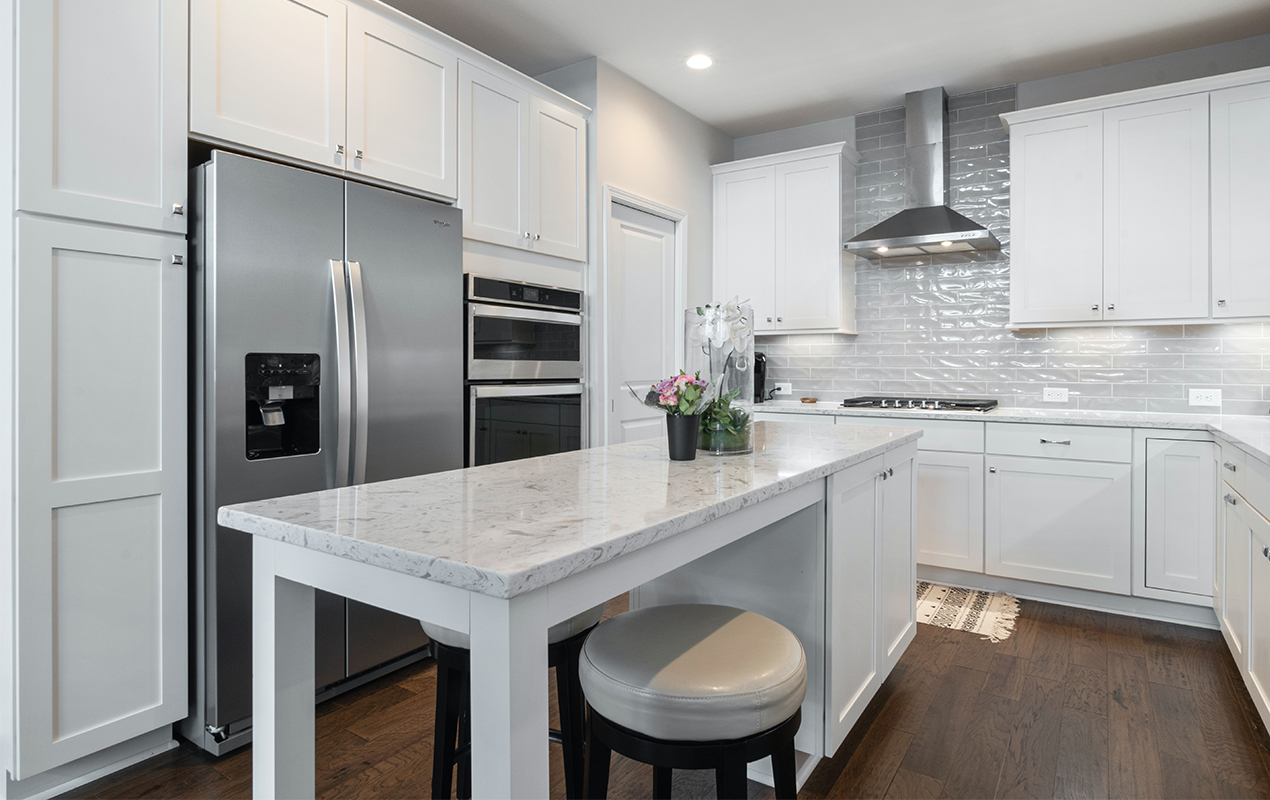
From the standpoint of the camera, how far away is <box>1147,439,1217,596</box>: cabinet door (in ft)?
9.92

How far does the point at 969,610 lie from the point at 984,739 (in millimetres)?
1271

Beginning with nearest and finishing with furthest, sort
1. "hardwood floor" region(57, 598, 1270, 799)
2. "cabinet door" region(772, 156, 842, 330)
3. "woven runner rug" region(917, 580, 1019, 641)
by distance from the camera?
"hardwood floor" region(57, 598, 1270, 799) → "woven runner rug" region(917, 580, 1019, 641) → "cabinet door" region(772, 156, 842, 330)

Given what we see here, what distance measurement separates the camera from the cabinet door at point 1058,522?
323 centimetres

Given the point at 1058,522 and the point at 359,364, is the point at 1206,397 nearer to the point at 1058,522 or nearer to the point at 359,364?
the point at 1058,522

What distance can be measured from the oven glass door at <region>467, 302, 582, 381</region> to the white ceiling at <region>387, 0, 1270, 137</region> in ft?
4.48

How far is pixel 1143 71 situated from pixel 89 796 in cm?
526

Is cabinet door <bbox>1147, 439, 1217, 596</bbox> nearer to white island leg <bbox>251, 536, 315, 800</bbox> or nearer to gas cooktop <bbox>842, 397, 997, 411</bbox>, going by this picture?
gas cooktop <bbox>842, 397, 997, 411</bbox>

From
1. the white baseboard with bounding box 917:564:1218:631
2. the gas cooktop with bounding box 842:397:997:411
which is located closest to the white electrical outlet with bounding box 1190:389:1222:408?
the gas cooktop with bounding box 842:397:997:411

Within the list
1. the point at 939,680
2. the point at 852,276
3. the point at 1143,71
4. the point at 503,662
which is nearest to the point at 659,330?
the point at 852,276

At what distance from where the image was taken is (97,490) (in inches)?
74.4

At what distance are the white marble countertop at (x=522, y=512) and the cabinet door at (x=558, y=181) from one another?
183 centimetres

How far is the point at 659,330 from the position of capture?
4320 millimetres

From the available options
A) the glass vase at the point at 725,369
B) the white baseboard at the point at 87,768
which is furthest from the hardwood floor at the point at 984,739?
the glass vase at the point at 725,369

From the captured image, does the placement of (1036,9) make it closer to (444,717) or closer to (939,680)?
(939,680)
